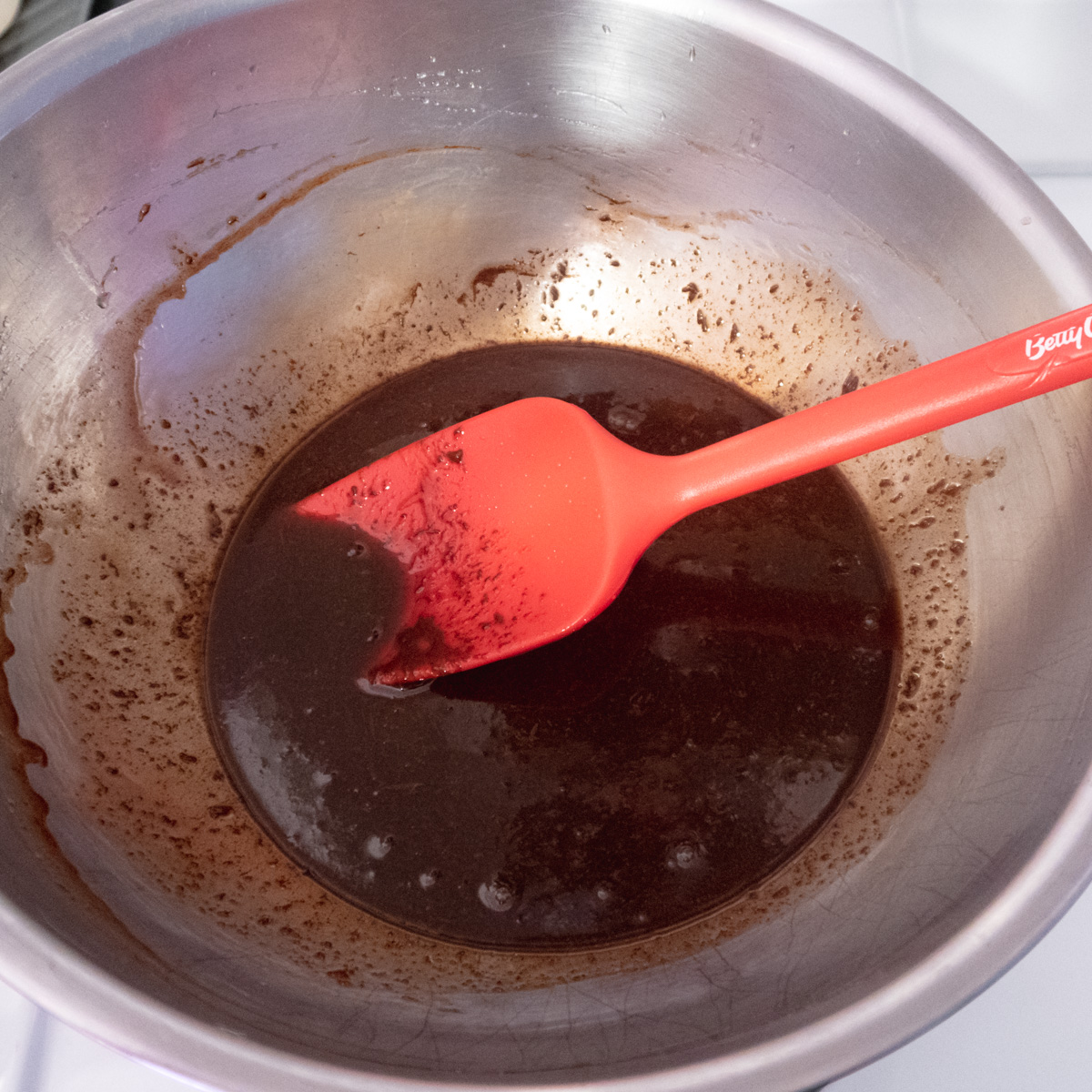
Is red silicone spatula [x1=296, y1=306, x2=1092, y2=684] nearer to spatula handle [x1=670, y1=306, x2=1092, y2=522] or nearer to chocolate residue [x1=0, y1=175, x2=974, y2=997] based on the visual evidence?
spatula handle [x1=670, y1=306, x2=1092, y2=522]

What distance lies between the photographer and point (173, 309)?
106 cm

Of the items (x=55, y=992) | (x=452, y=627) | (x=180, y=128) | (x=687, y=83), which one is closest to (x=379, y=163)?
(x=180, y=128)

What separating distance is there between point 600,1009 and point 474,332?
827 mm

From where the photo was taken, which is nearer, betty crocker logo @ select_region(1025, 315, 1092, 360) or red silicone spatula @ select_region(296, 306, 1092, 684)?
betty crocker logo @ select_region(1025, 315, 1092, 360)

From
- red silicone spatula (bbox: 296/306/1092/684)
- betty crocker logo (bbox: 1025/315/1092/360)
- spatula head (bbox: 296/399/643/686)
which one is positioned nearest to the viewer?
betty crocker logo (bbox: 1025/315/1092/360)

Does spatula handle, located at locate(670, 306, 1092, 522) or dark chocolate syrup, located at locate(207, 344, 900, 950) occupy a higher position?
spatula handle, located at locate(670, 306, 1092, 522)

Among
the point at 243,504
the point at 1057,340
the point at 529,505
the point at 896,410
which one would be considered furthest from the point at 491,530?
the point at 1057,340

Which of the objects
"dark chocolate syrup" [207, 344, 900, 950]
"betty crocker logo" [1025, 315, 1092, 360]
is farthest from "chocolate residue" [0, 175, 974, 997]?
"betty crocker logo" [1025, 315, 1092, 360]

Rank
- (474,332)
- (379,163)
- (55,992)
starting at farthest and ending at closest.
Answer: (474,332) < (379,163) < (55,992)

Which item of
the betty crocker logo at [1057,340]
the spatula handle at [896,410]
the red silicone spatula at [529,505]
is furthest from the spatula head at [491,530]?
the betty crocker logo at [1057,340]

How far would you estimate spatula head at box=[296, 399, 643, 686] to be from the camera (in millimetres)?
977

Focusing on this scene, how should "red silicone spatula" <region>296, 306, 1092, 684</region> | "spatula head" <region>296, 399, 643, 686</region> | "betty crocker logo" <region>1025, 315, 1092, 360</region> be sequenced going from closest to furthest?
"betty crocker logo" <region>1025, 315, 1092, 360</region>, "red silicone spatula" <region>296, 306, 1092, 684</region>, "spatula head" <region>296, 399, 643, 686</region>

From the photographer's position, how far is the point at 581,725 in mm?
984

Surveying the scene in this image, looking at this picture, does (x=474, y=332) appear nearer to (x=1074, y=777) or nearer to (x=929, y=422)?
(x=929, y=422)
